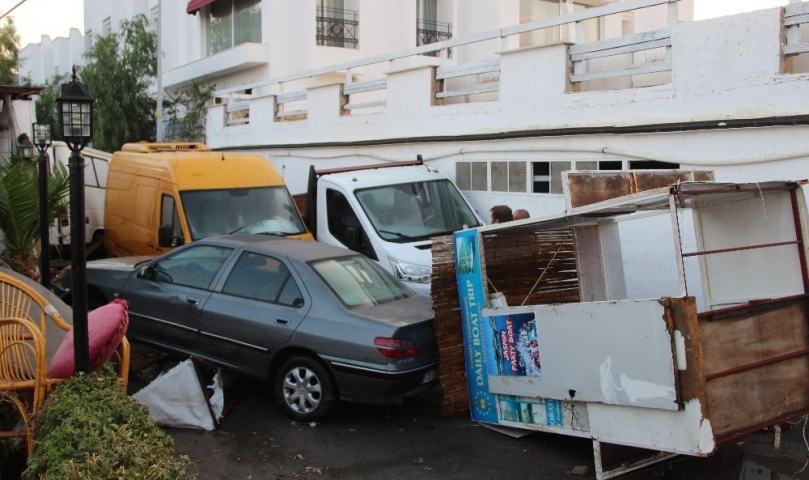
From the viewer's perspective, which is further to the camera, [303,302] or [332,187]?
[332,187]

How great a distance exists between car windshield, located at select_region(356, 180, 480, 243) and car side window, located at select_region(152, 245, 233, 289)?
2.58 meters

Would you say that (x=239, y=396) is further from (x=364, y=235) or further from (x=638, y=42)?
(x=638, y=42)

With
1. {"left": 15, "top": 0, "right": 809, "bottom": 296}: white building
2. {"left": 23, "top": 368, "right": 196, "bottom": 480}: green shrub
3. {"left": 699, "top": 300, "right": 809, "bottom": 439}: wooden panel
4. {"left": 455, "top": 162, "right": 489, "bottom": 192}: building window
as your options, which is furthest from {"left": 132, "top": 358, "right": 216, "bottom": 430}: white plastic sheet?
{"left": 455, "top": 162, "right": 489, "bottom": 192}: building window

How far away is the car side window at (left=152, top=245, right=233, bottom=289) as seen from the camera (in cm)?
750

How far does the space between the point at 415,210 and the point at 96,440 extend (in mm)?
6696

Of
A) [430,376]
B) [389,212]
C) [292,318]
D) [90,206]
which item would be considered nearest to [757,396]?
[430,376]

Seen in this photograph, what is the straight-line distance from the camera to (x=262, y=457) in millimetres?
5949

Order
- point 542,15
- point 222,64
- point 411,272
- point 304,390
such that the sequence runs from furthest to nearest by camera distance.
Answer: point 222,64, point 542,15, point 411,272, point 304,390

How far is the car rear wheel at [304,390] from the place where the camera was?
6492mm

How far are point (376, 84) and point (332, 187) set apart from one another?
345 centimetres

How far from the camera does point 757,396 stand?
519 cm

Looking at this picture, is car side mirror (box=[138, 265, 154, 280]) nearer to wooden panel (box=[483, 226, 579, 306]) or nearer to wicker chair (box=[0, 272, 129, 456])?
wicker chair (box=[0, 272, 129, 456])

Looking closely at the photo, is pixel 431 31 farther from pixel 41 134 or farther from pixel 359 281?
pixel 359 281

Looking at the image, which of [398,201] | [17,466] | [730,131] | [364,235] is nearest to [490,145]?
[398,201]
